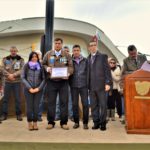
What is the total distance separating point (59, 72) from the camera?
542 cm

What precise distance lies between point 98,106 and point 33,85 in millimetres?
1119

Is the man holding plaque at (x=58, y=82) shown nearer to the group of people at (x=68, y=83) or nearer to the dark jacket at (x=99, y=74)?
the group of people at (x=68, y=83)

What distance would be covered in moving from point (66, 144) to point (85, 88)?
1405 mm

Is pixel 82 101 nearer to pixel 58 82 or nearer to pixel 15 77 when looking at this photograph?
pixel 58 82

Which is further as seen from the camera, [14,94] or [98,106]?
[14,94]

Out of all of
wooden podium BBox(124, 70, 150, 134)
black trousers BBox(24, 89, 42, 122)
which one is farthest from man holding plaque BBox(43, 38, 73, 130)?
wooden podium BBox(124, 70, 150, 134)

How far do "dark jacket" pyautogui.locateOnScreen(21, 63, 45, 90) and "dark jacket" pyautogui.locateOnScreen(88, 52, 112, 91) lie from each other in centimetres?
80

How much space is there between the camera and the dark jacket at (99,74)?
5.44 metres

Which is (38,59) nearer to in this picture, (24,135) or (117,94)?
(24,135)

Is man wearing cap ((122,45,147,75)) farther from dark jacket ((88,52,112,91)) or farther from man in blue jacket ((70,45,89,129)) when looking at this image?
man in blue jacket ((70,45,89,129))

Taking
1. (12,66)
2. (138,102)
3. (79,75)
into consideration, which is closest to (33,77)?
(79,75)

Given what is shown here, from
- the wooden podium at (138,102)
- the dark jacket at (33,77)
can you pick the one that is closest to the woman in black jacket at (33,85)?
the dark jacket at (33,77)

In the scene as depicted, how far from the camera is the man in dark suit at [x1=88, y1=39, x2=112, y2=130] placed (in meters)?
5.43

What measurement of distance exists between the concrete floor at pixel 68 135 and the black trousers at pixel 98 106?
0.64ft
